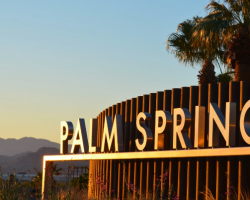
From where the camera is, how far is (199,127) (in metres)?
9.40

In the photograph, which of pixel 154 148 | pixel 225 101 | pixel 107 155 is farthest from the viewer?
pixel 107 155

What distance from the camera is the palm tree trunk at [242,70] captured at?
16031 mm

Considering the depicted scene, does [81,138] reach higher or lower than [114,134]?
lower

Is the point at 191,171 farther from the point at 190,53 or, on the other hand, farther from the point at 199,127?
the point at 190,53

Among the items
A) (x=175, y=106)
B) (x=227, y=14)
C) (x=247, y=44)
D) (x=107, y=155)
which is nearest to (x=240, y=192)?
(x=175, y=106)

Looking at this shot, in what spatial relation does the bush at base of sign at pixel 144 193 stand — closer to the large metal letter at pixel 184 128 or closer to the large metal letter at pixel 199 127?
the large metal letter at pixel 184 128

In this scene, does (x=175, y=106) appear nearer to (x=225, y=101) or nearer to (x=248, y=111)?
(x=225, y=101)

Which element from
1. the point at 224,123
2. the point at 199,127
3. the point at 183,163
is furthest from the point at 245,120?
the point at 183,163

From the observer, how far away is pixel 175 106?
10875 mm

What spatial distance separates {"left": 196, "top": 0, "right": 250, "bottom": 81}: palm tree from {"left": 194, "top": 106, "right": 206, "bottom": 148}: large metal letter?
7.17 metres

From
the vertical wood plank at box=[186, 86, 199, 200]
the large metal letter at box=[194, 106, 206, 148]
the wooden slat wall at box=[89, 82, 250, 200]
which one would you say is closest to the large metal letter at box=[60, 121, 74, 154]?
the wooden slat wall at box=[89, 82, 250, 200]

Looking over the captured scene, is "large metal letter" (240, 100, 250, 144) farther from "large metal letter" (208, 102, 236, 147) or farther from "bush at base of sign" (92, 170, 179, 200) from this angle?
"bush at base of sign" (92, 170, 179, 200)

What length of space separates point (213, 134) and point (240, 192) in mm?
1311

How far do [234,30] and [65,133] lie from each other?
26.4 feet
